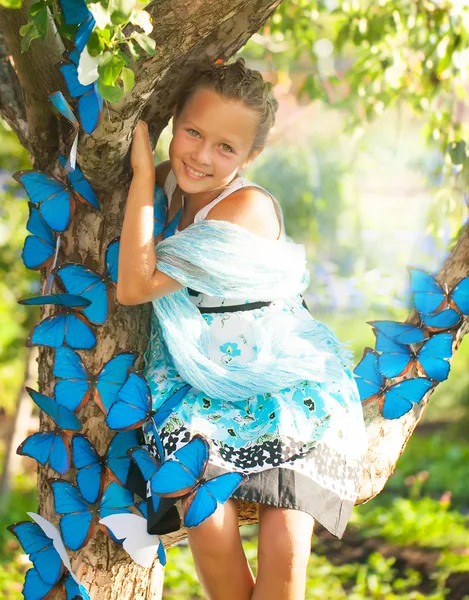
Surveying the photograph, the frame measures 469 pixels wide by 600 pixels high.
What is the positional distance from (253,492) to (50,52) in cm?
105

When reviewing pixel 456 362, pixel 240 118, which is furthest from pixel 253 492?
pixel 456 362

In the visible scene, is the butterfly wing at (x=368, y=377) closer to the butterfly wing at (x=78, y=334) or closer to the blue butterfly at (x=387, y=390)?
the blue butterfly at (x=387, y=390)

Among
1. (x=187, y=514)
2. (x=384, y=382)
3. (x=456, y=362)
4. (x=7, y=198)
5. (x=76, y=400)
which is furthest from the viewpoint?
(x=456, y=362)

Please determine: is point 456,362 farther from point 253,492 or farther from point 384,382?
point 253,492

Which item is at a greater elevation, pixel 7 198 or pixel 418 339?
pixel 418 339

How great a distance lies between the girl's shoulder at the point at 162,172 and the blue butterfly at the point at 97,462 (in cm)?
66

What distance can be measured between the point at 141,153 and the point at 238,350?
1.66 feet

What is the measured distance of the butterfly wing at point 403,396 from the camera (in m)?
1.95

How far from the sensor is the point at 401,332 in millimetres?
2033

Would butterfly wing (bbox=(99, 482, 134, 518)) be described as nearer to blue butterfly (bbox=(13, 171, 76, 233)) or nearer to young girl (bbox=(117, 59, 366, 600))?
young girl (bbox=(117, 59, 366, 600))

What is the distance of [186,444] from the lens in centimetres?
161

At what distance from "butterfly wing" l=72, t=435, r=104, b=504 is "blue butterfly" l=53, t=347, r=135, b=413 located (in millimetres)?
88

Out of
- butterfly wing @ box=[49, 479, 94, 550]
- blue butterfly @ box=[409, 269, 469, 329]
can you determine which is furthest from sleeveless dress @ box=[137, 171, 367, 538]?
blue butterfly @ box=[409, 269, 469, 329]

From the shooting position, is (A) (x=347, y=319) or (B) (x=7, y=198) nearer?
(B) (x=7, y=198)
